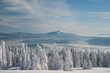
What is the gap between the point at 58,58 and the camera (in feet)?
295

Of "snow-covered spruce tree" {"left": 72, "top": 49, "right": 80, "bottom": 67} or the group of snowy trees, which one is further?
"snow-covered spruce tree" {"left": 72, "top": 49, "right": 80, "bottom": 67}

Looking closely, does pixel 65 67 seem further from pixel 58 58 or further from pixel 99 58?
pixel 99 58

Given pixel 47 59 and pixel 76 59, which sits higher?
pixel 47 59

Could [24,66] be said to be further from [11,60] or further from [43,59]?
[11,60]

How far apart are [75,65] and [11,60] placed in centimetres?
4654

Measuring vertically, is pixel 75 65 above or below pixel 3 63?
below

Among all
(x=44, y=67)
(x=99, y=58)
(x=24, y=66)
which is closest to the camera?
(x=44, y=67)

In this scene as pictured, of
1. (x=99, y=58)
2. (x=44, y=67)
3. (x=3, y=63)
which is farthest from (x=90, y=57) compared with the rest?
(x=3, y=63)

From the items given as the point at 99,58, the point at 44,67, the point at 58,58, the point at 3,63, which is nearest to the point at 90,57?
the point at 99,58

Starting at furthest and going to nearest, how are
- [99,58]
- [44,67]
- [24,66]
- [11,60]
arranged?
[99,58] → [11,60] → [24,66] → [44,67]

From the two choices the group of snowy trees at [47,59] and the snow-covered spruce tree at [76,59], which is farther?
the snow-covered spruce tree at [76,59]

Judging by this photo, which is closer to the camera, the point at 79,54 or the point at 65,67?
the point at 65,67

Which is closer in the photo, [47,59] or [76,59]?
[47,59]

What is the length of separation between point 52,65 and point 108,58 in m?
51.9
